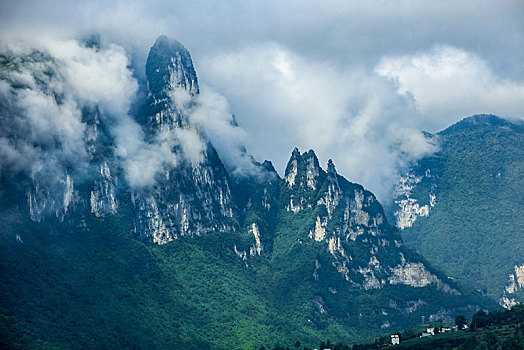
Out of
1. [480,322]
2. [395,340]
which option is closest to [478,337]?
[480,322]

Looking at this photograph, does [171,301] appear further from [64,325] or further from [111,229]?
[64,325]

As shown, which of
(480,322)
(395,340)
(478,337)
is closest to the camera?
(478,337)

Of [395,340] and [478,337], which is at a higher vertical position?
[395,340]

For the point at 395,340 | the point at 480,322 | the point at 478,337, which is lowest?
the point at 478,337

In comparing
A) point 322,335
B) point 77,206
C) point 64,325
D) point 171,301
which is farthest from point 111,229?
point 322,335

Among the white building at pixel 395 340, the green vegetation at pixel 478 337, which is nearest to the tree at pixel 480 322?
the green vegetation at pixel 478 337

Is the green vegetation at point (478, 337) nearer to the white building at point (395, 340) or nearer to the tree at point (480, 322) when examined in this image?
the tree at point (480, 322)

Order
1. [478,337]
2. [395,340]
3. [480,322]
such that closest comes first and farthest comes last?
[478,337] < [480,322] < [395,340]

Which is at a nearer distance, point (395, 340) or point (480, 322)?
point (480, 322)

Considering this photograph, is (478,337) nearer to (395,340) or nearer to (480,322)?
(480,322)

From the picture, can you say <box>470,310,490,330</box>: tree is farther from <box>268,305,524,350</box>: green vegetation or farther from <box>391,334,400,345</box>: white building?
<box>391,334,400,345</box>: white building

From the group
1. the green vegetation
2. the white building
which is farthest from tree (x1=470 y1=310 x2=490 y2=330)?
the white building
